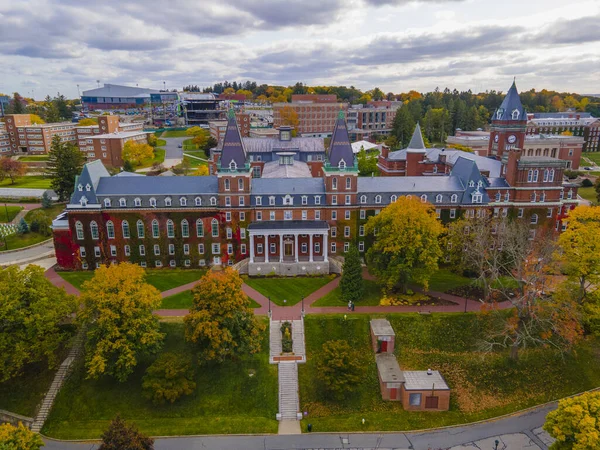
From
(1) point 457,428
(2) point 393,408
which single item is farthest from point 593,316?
(2) point 393,408

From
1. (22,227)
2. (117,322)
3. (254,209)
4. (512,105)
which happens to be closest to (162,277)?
(254,209)

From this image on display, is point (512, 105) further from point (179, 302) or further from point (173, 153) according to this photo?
point (173, 153)

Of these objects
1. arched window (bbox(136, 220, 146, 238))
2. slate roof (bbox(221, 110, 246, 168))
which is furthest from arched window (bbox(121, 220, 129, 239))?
slate roof (bbox(221, 110, 246, 168))

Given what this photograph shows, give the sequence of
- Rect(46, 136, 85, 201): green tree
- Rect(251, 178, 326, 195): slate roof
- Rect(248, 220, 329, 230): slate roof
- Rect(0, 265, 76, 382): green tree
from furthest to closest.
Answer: Rect(46, 136, 85, 201): green tree < Rect(251, 178, 326, 195): slate roof < Rect(248, 220, 329, 230): slate roof < Rect(0, 265, 76, 382): green tree

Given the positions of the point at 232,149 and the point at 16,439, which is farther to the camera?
the point at 232,149

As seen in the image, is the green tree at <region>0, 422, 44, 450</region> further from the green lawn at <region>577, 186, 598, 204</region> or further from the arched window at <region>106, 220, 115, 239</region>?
the green lawn at <region>577, 186, 598, 204</region>

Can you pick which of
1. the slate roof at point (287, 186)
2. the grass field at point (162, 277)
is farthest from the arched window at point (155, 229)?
the slate roof at point (287, 186)
